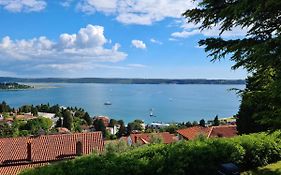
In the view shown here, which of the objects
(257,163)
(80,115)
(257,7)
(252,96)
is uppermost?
(257,7)

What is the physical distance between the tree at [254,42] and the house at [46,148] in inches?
927

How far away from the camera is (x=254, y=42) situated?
8.19 meters

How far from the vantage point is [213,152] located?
1128 centimetres

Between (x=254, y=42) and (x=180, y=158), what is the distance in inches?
152

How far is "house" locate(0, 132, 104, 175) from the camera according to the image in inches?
1267

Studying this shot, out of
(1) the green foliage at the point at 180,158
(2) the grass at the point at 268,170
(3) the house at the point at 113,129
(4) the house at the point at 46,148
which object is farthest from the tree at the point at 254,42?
(3) the house at the point at 113,129

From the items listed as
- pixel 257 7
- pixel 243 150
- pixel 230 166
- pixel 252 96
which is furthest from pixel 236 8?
pixel 243 150

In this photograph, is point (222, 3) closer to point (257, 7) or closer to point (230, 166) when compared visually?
point (257, 7)

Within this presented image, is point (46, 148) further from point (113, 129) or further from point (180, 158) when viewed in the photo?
point (113, 129)

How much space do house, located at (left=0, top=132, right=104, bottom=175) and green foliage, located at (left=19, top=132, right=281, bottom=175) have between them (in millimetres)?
20679

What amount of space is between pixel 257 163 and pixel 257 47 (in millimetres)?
5884

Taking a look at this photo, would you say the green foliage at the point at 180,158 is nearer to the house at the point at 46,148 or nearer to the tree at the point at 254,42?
the tree at the point at 254,42

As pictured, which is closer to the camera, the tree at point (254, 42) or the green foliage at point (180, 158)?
the tree at point (254, 42)

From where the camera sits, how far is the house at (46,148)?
32188 millimetres
